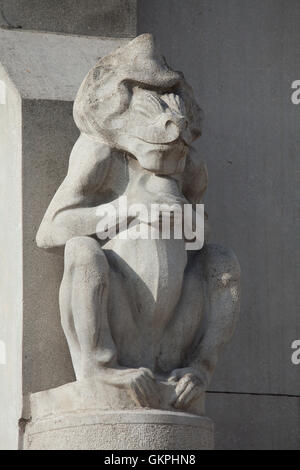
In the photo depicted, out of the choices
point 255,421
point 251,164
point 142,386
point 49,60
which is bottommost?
point 142,386

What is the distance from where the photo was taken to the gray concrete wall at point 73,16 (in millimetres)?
9422

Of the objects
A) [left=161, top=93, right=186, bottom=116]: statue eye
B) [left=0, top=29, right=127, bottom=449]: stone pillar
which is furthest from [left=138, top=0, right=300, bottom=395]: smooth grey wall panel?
[left=161, top=93, right=186, bottom=116]: statue eye

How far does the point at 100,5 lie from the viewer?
9586 millimetres

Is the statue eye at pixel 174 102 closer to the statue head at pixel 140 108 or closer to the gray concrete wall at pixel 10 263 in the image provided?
the statue head at pixel 140 108

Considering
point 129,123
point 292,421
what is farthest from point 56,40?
point 292,421

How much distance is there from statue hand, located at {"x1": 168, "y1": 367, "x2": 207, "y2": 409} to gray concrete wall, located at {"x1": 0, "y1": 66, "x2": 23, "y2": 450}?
84 cm

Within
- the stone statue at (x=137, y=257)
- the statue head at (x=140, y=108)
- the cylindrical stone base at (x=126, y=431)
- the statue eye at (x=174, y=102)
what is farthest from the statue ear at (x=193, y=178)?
the cylindrical stone base at (x=126, y=431)

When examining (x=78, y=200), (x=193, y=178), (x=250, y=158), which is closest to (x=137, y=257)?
(x=78, y=200)

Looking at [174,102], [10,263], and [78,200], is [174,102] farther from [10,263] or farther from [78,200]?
[10,263]

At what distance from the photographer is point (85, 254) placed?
330 inches

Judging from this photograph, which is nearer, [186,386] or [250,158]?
[186,386]

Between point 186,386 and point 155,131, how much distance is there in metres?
1.25

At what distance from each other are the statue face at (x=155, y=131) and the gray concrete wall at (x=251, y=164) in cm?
130

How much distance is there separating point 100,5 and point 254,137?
48.5 inches
